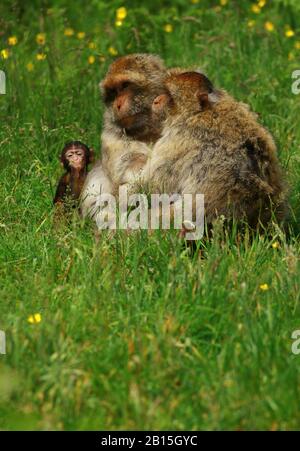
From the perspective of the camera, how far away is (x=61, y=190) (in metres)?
8.34

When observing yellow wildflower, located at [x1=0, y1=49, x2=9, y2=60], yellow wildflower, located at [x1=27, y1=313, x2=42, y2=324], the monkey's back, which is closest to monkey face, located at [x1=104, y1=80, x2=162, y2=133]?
the monkey's back

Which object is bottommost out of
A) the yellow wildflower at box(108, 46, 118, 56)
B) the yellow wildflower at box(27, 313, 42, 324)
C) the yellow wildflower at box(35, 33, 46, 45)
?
the yellow wildflower at box(27, 313, 42, 324)

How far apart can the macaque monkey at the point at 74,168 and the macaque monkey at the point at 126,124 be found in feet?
0.69

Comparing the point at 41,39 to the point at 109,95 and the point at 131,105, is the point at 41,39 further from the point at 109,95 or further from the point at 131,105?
the point at 131,105

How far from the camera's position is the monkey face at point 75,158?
8391 millimetres

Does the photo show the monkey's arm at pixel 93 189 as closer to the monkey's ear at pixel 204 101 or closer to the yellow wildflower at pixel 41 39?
the monkey's ear at pixel 204 101

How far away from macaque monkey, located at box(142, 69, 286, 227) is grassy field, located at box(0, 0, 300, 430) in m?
0.24

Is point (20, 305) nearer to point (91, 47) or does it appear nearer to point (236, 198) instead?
point (236, 198)

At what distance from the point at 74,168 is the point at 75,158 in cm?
8

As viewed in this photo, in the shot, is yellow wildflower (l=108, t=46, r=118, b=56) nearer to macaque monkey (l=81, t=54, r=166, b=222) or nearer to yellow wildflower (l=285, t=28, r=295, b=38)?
yellow wildflower (l=285, t=28, r=295, b=38)

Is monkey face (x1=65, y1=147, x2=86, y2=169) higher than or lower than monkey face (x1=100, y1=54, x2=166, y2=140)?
lower

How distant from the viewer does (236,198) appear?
7371 mm

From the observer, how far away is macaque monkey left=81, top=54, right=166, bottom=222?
7.89m
